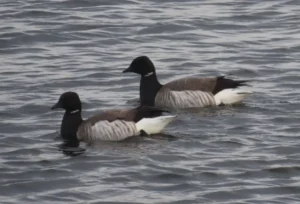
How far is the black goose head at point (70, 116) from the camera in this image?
1850 cm

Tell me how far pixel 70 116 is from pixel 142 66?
2626 millimetres

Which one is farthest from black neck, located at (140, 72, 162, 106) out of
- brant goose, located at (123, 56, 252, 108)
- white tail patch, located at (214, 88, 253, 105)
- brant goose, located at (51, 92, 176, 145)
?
brant goose, located at (51, 92, 176, 145)

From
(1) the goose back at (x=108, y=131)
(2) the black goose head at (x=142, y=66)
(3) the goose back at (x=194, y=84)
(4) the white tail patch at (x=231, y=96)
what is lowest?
(1) the goose back at (x=108, y=131)

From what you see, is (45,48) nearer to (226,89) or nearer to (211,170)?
(226,89)

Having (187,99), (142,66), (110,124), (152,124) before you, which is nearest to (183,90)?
(187,99)

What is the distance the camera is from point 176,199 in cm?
1482

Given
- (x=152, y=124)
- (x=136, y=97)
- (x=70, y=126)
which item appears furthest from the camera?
(x=136, y=97)

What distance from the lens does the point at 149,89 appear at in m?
21.1

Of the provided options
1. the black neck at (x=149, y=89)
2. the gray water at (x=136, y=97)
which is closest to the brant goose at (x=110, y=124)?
the gray water at (x=136, y=97)

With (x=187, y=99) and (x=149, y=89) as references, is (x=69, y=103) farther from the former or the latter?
(x=187, y=99)

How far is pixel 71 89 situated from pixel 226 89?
2.81 meters

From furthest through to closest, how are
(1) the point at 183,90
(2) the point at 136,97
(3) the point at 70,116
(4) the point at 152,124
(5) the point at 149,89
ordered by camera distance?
1. (2) the point at 136,97
2. (5) the point at 149,89
3. (1) the point at 183,90
4. (3) the point at 70,116
5. (4) the point at 152,124

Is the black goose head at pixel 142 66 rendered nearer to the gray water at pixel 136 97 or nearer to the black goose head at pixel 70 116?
the gray water at pixel 136 97

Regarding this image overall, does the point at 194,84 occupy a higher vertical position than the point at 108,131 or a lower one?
higher
